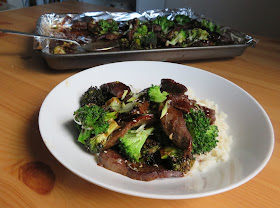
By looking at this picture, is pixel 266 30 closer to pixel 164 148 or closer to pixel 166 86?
pixel 166 86

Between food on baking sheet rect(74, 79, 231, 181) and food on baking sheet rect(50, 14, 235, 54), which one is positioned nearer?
food on baking sheet rect(74, 79, 231, 181)

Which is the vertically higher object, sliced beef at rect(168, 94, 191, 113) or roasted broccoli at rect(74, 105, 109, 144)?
sliced beef at rect(168, 94, 191, 113)

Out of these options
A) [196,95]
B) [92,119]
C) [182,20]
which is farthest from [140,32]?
[92,119]

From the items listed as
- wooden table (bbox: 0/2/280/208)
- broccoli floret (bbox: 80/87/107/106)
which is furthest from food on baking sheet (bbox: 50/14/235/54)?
broccoli floret (bbox: 80/87/107/106)

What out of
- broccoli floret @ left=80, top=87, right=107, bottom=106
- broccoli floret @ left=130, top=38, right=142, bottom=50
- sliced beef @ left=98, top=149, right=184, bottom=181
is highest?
broccoli floret @ left=130, top=38, right=142, bottom=50

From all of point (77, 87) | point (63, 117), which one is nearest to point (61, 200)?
point (63, 117)

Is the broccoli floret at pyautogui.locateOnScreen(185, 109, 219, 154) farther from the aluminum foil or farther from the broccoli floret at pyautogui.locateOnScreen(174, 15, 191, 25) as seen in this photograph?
the broccoli floret at pyautogui.locateOnScreen(174, 15, 191, 25)

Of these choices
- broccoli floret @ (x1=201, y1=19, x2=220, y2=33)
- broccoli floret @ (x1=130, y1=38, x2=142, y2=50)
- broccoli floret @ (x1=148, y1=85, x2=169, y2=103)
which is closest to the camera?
broccoli floret @ (x1=148, y1=85, x2=169, y2=103)
